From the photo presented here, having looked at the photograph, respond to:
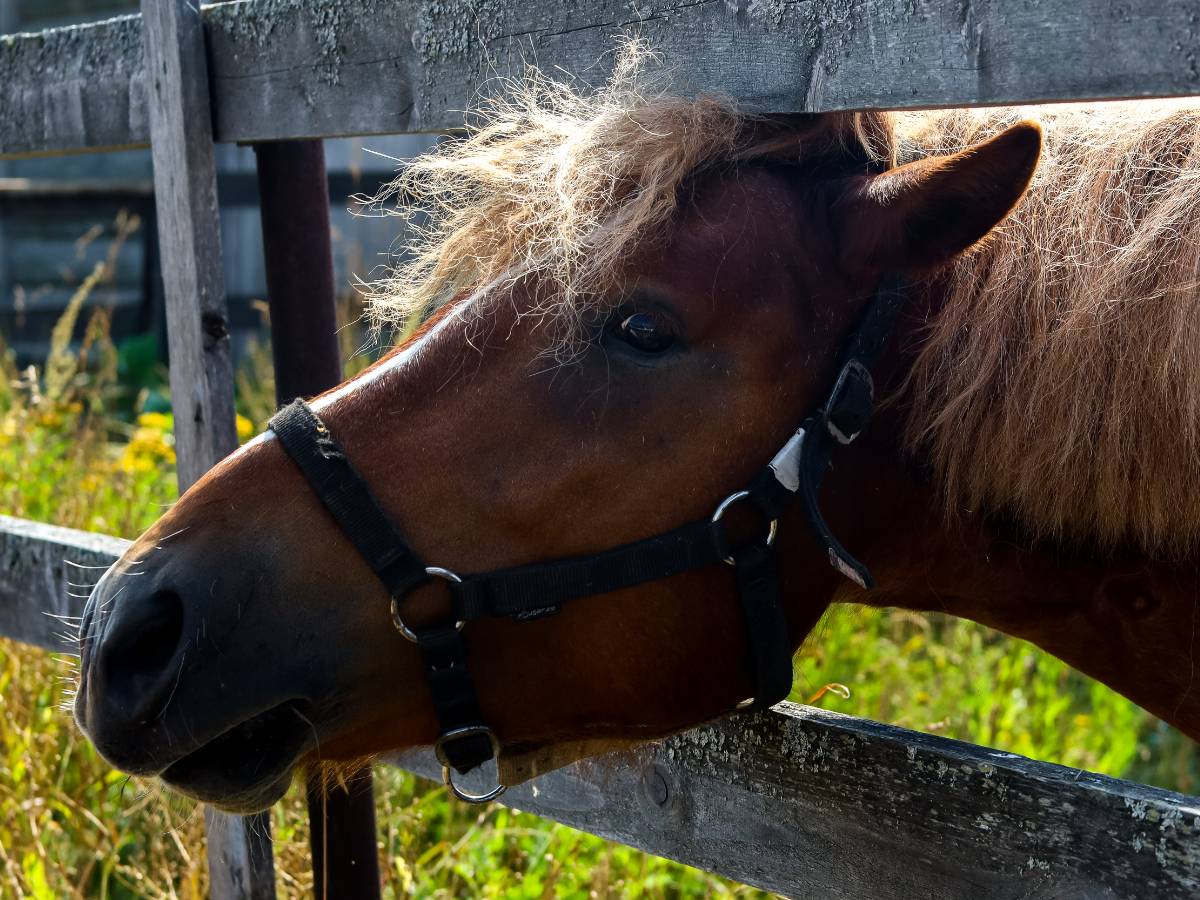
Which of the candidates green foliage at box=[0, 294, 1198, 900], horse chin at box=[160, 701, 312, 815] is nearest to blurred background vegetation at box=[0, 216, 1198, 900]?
green foliage at box=[0, 294, 1198, 900]

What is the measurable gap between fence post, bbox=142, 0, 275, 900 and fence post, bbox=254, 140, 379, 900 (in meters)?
0.10

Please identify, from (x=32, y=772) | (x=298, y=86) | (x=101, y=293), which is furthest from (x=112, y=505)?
(x=101, y=293)

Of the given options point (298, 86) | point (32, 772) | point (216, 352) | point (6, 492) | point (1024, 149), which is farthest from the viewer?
point (6, 492)

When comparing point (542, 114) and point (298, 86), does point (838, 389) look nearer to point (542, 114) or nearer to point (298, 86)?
point (542, 114)

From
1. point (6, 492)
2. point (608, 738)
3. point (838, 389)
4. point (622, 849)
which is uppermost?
point (838, 389)

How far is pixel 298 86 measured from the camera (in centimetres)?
193

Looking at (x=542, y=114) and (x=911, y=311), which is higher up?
(x=542, y=114)

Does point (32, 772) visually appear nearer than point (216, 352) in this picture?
No

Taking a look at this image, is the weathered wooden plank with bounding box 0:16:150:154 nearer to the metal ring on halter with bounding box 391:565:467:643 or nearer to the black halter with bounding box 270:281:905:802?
the black halter with bounding box 270:281:905:802

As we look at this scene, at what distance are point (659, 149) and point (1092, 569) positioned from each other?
82 cm

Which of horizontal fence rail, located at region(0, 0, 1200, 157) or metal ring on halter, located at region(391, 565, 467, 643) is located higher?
horizontal fence rail, located at region(0, 0, 1200, 157)

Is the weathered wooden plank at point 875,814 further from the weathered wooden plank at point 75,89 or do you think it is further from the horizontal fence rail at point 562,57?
the weathered wooden plank at point 75,89

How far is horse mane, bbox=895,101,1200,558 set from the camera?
4.61 feet

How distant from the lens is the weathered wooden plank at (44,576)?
230cm
